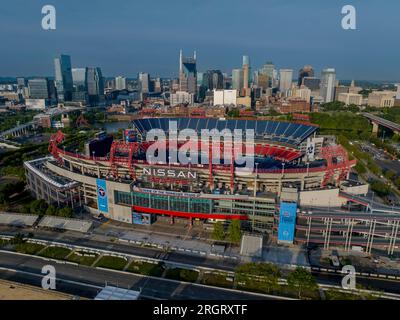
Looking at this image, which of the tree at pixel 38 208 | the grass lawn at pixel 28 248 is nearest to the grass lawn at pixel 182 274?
the grass lawn at pixel 28 248

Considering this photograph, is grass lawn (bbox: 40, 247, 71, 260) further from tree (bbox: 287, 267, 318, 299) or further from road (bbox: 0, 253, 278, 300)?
tree (bbox: 287, 267, 318, 299)

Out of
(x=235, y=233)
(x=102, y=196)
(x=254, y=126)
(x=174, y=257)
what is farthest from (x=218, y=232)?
(x=254, y=126)

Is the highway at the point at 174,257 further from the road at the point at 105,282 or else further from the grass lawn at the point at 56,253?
the grass lawn at the point at 56,253

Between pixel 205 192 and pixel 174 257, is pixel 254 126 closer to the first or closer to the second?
pixel 205 192
